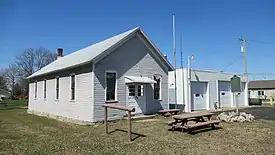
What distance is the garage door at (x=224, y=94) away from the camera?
2606 cm

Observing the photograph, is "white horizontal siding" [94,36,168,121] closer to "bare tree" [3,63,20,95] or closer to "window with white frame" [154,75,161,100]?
"window with white frame" [154,75,161,100]

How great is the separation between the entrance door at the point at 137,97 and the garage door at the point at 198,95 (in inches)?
285

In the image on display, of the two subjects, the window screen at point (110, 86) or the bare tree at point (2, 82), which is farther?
the bare tree at point (2, 82)

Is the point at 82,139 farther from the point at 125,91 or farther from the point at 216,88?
the point at 216,88

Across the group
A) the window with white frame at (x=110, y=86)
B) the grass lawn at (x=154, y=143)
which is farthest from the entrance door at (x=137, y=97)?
the grass lawn at (x=154, y=143)

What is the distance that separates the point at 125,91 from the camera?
15820mm

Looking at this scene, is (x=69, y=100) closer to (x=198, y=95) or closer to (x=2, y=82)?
(x=198, y=95)

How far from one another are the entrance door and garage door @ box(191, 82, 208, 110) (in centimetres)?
723

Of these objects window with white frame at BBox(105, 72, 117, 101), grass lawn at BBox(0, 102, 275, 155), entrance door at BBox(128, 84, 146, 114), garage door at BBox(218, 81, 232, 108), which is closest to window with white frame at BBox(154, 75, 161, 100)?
entrance door at BBox(128, 84, 146, 114)

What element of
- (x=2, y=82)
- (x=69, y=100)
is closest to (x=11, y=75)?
(x=2, y=82)

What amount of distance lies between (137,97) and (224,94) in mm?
13811

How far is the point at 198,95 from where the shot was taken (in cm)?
2338

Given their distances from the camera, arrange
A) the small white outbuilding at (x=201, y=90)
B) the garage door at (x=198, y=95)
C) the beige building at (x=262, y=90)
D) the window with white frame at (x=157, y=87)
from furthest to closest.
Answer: the beige building at (x=262, y=90) < the garage door at (x=198, y=95) < the small white outbuilding at (x=201, y=90) < the window with white frame at (x=157, y=87)

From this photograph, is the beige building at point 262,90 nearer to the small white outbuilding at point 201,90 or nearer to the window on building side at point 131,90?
the small white outbuilding at point 201,90
